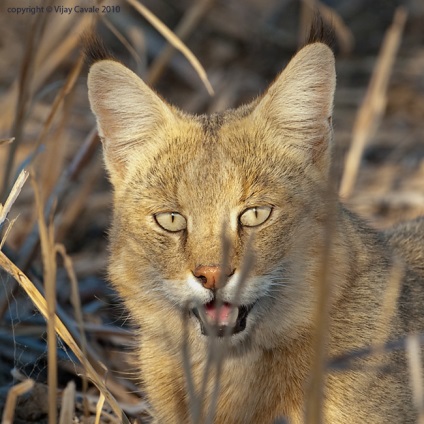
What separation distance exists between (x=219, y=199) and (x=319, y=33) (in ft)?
2.35

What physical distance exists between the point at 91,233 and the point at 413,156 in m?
2.49

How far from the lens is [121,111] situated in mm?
3848

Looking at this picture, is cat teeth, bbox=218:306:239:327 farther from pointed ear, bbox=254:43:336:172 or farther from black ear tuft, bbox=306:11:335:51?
black ear tuft, bbox=306:11:335:51

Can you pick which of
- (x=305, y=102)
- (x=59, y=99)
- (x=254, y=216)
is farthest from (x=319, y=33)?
(x=59, y=99)

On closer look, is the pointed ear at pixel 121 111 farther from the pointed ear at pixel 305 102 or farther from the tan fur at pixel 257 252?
the pointed ear at pixel 305 102

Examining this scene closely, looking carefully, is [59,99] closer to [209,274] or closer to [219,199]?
[219,199]

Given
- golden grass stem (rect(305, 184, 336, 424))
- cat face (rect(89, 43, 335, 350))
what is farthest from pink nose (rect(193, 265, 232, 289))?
golden grass stem (rect(305, 184, 336, 424))

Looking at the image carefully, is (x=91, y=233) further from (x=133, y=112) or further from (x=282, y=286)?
(x=282, y=286)

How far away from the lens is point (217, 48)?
862cm

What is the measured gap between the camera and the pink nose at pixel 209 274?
312cm

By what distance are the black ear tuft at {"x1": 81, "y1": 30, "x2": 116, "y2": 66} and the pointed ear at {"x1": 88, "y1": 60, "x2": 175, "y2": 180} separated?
0.10ft

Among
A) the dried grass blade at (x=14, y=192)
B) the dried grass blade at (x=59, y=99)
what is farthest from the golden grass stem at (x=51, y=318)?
the dried grass blade at (x=59, y=99)

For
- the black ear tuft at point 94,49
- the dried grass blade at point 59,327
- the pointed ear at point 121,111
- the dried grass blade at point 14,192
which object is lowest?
the dried grass blade at point 59,327

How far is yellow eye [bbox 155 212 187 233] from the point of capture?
3.44 m
